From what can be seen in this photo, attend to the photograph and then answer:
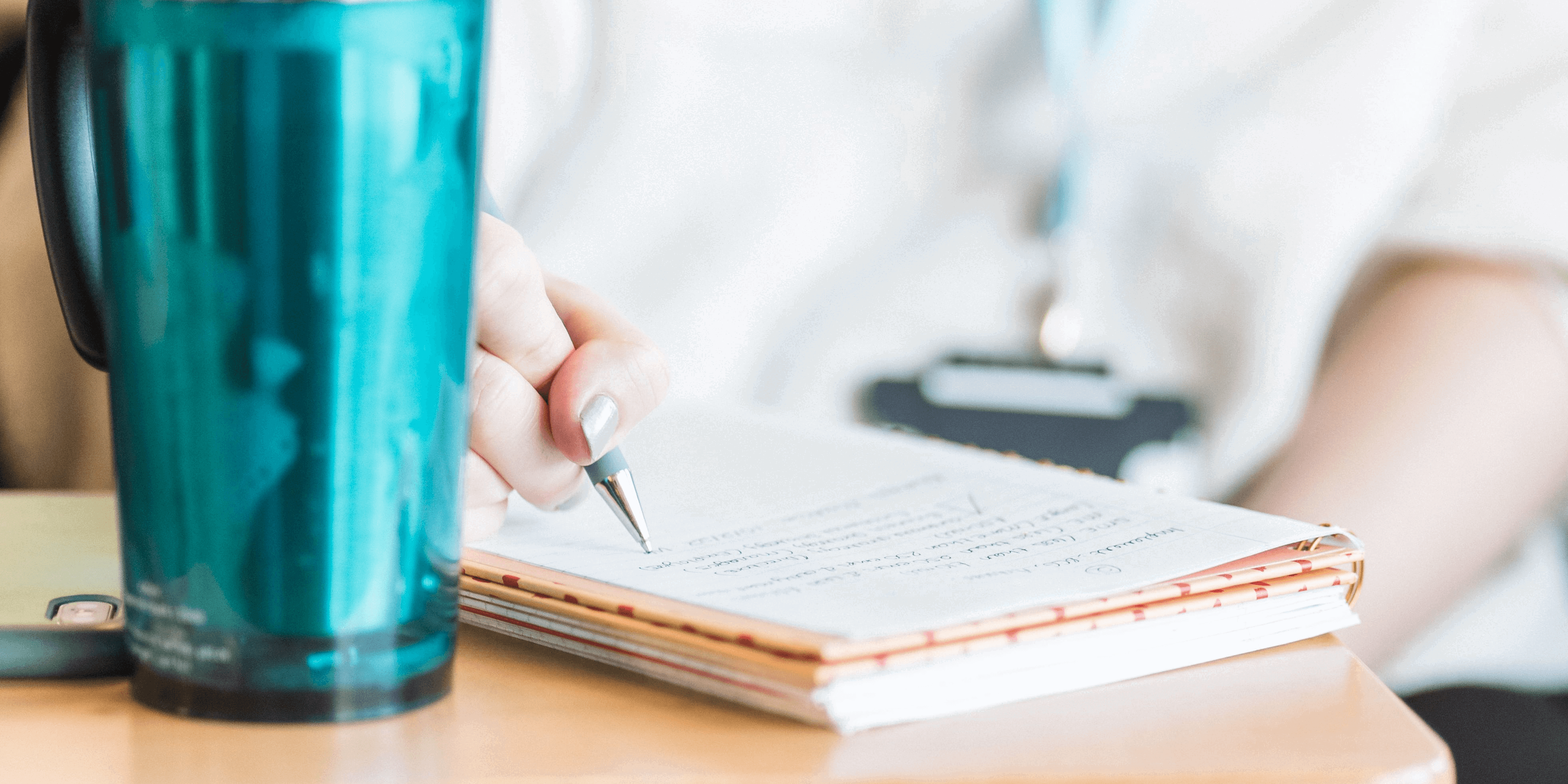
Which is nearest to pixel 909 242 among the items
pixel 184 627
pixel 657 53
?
pixel 657 53

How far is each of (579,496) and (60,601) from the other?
0.19 metres

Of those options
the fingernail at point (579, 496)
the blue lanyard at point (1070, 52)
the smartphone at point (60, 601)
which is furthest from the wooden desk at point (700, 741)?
the blue lanyard at point (1070, 52)

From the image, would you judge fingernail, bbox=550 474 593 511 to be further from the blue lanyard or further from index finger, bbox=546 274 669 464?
the blue lanyard

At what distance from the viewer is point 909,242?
1.16 metres

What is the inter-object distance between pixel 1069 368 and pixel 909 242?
0.22m

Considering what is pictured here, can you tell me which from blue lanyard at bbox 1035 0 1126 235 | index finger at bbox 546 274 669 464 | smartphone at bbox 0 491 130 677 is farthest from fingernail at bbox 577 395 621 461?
blue lanyard at bbox 1035 0 1126 235

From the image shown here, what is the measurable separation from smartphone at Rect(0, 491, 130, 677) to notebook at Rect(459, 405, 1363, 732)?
0.33 feet

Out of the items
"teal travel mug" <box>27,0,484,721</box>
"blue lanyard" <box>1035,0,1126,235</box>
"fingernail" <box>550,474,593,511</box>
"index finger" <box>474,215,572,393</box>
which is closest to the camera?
"teal travel mug" <box>27,0,484,721</box>

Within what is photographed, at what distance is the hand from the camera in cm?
38

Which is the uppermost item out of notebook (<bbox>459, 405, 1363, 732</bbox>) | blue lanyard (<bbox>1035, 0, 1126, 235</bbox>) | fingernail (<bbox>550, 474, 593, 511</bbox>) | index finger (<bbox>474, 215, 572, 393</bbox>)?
blue lanyard (<bbox>1035, 0, 1126, 235</bbox>)

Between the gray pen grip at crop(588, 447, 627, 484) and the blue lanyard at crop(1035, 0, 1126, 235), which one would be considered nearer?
the gray pen grip at crop(588, 447, 627, 484)

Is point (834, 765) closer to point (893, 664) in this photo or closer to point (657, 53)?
point (893, 664)

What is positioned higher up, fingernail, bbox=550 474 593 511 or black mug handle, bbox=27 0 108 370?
black mug handle, bbox=27 0 108 370

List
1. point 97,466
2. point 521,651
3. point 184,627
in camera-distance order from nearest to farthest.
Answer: point 184,627 → point 521,651 → point 97,466
